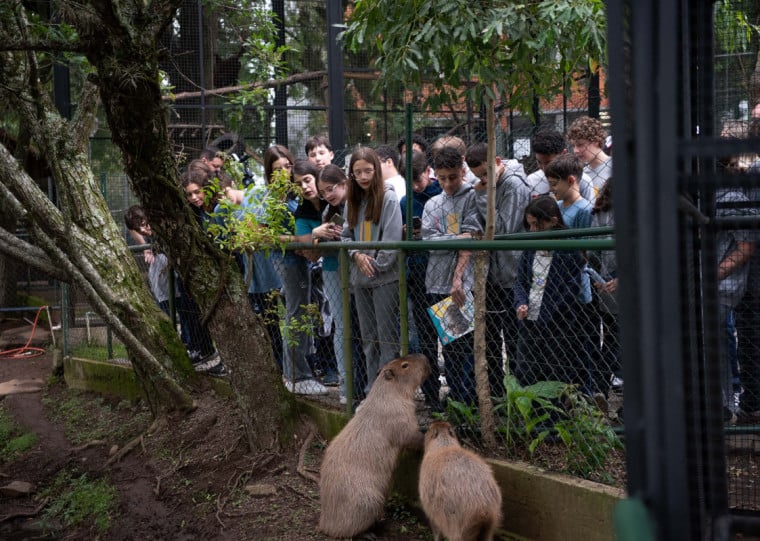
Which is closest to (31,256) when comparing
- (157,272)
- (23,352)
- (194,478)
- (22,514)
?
(157,272)

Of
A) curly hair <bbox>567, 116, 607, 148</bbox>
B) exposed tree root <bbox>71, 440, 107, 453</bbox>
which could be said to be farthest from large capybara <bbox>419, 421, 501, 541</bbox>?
exposed tree root <bbox>71, 440, 107, 453</bbox>

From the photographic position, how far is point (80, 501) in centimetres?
629

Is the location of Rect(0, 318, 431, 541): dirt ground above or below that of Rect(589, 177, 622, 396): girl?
below

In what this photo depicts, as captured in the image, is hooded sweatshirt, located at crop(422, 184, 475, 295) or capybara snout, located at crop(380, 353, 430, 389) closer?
capybara snout, located at crop(380, 353, 430, 389)

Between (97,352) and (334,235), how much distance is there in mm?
4778

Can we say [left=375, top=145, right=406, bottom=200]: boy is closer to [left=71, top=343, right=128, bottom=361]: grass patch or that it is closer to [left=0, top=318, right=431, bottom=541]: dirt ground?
[left=0, top=318, right=431, bottom=541]: dirt ground

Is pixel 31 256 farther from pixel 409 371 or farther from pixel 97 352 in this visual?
pixel 409 371

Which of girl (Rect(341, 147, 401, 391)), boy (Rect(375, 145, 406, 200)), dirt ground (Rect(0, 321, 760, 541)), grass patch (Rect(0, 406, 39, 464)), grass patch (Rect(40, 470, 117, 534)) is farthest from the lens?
grass patch (Rect(0, 406, 39, 464))

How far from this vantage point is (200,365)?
7570 mm

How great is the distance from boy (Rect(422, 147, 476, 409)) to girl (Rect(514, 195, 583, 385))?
0.33 meters

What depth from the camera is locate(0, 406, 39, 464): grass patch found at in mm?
7578

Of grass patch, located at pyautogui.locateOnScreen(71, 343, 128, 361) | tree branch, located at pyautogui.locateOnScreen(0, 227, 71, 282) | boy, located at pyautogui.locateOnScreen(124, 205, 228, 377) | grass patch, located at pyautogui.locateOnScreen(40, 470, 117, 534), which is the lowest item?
grass patch, located at pyautogui.locateOnScreen(40, 470, 117, 534)

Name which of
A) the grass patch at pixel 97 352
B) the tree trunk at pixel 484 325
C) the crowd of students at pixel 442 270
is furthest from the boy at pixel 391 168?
the grass patch at pixel 97 352

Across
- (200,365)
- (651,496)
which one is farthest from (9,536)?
(651,496)
